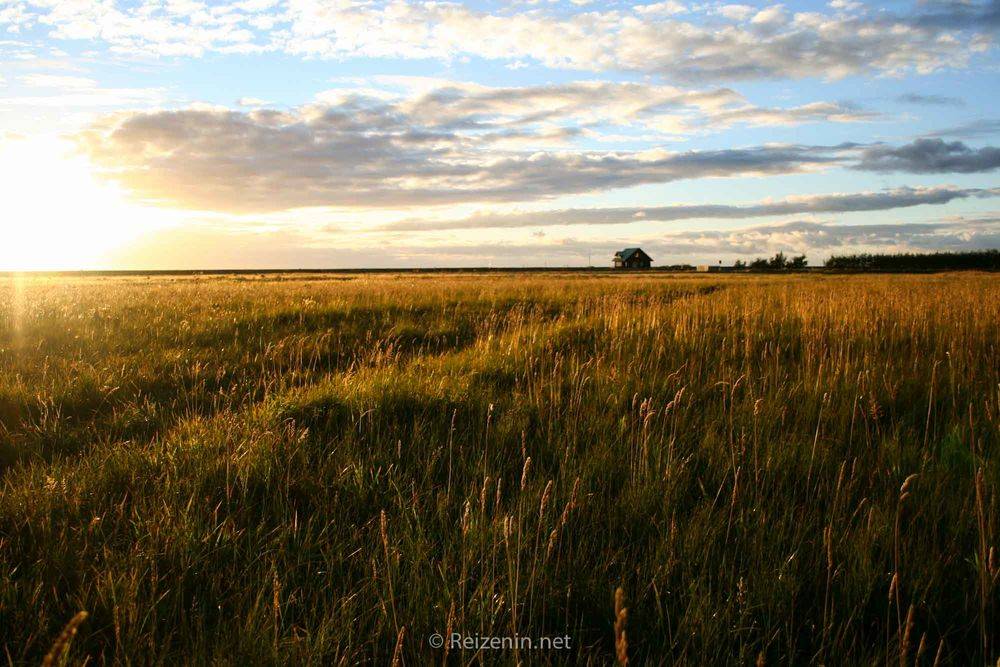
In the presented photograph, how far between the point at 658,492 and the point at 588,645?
982 millimetres

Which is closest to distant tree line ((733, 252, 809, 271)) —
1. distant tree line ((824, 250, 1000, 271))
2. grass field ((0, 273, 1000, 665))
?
distant tree line ((824, 250, 1000, 271))

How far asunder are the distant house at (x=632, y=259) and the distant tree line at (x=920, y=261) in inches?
1572

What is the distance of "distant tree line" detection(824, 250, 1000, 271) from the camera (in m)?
72.6

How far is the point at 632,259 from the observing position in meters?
117

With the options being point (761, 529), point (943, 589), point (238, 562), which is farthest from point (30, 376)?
point (943, 589)

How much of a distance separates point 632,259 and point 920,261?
49245mm

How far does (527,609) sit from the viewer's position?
204 cm

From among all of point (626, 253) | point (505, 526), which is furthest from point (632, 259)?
point (505, 526)

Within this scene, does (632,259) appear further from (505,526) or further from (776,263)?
(505,526)

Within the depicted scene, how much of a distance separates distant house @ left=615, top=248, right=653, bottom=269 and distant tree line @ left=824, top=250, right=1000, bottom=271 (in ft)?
131

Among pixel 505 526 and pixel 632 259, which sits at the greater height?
pixel 632 259

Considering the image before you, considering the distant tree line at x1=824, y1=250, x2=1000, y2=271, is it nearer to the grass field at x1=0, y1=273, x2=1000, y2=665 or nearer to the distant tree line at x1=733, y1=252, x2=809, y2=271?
the distant tree line at x1=733, y1=252, x2=809, y2=271

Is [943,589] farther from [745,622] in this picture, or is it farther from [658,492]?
[658,492]

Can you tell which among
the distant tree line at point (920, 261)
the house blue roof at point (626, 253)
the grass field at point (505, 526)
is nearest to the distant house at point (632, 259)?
the house blue roof at point (626, 253)
